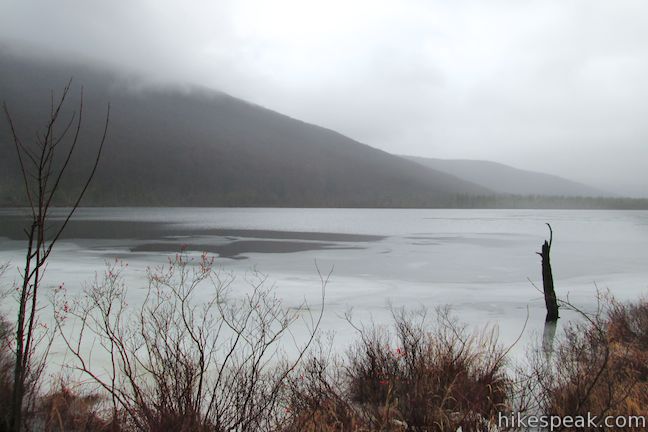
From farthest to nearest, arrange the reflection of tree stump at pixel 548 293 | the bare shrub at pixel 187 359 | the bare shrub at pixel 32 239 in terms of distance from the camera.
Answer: the reflection of tree stump at pixel 548 293 → the bare shrub at pixel 187 359 → the bare shrub at pixel 32 239

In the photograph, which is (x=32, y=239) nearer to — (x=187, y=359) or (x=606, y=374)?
(x=187, y=359)

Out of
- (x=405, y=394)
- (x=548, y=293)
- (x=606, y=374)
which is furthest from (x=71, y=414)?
Answer: (x=548, y=293)

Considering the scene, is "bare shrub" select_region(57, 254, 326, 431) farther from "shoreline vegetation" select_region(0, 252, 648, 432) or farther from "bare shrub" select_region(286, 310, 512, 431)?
"bare shrub" select_region(286, 310, 512, 431)

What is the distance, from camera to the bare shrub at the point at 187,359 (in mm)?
4746

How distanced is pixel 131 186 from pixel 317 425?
594 ft

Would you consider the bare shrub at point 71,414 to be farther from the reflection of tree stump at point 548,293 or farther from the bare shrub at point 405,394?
the reflection of tree stump at point 548,293

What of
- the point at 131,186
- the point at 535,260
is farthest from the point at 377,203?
the point at 535,260

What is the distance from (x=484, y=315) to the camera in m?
13.5

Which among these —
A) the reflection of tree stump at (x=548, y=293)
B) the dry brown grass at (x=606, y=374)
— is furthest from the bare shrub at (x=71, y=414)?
the reflection of tree stump at (x=548, y=293)

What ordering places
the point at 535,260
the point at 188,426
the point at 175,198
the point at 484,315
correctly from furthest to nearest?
the point at 175,198, the point at 535,260, the point at 484,315, the point at 188,426

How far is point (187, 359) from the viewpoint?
6.42 m

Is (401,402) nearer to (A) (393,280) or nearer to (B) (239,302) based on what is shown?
(B) (239,302)

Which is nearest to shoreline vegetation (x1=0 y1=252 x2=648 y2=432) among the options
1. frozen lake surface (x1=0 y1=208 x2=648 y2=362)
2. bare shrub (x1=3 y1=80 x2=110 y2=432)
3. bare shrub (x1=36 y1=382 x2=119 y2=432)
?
bare shrub (x1=36 y1=382 x2=119 y2=432)

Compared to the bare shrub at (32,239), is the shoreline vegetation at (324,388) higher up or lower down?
lower down
